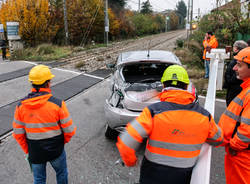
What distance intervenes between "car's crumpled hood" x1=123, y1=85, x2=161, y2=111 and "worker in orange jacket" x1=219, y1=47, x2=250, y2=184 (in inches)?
75.8

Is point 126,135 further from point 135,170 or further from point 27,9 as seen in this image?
point 27,9

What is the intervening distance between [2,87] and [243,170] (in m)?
9.24

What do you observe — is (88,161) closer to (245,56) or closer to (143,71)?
(143,71)

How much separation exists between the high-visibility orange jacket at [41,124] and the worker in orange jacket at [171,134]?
1.02m

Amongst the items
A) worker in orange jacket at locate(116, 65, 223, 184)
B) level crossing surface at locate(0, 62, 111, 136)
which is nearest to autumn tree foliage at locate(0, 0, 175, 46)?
level crossing surface at locate(0, 62, 111, 136)

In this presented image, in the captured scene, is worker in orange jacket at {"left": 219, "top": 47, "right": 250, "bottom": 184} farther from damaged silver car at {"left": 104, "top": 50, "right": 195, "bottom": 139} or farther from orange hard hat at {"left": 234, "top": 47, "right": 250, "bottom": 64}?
damaged silver car at {"left": 104, "top": 50, "right": 195, "bottom": 139}

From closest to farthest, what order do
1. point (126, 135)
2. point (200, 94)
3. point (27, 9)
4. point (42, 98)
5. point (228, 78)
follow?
point (126, 135) → point (42, 98) → point (228, 78) → point (200, 94) → point (27, 9)

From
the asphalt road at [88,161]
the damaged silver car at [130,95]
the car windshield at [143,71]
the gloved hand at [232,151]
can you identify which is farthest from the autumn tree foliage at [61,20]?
the gloved hand at [232,151]

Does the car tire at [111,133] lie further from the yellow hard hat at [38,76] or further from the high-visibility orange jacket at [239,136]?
the high-visibility orange jacket at [239,136]

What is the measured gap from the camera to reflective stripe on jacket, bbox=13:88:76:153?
258 centimetres

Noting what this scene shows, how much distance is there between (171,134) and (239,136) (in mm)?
686

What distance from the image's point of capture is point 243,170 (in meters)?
2.19

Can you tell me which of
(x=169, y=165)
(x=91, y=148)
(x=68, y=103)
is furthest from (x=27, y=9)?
(x=169, y=165)

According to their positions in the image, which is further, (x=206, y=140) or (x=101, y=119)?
(x=101, y=119)
